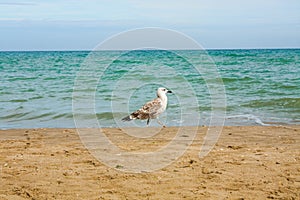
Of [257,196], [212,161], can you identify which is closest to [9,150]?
[212,161]

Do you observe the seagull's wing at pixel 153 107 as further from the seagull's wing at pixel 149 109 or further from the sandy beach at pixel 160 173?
the sandy beach at pixel 160 173

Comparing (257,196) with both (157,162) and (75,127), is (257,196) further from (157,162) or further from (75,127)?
(75,127)

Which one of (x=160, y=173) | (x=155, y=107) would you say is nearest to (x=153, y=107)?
(x=155, y=107)

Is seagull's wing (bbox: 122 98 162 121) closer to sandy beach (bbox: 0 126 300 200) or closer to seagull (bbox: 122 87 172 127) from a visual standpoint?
seagull (bbox: 122 87 172 127)

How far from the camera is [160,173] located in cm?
627

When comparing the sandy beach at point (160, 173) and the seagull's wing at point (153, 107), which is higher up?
the seagull's wing at point (153, 107)

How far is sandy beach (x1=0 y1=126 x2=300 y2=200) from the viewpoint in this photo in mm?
5430

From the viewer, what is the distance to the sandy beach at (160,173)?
17.8 ft

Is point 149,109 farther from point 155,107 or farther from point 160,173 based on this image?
point 160,173

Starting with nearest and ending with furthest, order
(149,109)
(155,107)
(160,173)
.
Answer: (160,173) → (155,107) → (149,109)

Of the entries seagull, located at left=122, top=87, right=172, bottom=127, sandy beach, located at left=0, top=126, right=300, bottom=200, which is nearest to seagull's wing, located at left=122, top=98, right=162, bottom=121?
seagull, located at left=122, top=87, right=172, bottom=127

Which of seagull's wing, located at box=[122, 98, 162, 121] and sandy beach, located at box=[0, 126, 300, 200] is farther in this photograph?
seagull's wing, located at box=[122, 98, 162, 121]

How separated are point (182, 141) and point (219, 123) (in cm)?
268

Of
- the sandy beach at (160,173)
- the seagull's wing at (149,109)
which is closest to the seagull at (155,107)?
the seagull's wing at (149,109)
